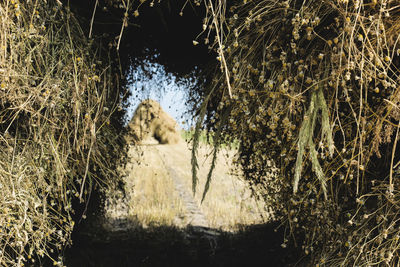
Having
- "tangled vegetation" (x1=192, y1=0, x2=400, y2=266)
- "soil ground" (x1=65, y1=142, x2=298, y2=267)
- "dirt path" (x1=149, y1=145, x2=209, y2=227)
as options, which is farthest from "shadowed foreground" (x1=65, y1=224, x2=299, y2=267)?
"tangled vegetation" (x1=192, y1=0, x2=400, y2=266)

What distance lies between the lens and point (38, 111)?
2.49m

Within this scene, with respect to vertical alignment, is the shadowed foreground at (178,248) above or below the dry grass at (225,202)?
below

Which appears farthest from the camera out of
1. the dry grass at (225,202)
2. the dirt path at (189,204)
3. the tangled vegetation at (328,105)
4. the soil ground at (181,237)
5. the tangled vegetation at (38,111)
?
the dirt path at (189,204)

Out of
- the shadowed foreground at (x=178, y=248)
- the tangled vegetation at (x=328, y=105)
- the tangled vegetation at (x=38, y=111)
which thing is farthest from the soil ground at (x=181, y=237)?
the tangled vegetation at (x=38, y=111)

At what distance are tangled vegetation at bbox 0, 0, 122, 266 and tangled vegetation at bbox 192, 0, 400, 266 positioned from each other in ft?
3.12

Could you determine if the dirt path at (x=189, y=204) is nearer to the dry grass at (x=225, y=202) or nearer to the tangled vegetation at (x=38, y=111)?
the dry grass at (x=225, y=202)

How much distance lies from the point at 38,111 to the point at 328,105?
6.10ft

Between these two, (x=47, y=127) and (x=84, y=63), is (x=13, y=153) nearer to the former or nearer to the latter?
(x=47, y=127)

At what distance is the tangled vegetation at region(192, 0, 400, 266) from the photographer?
7.64 ft

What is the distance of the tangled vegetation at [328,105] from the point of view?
2.33 metres

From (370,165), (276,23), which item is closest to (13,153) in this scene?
(276,23)

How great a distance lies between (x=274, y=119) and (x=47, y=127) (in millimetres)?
1566

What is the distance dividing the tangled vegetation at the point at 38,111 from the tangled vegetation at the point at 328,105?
95 centimetres

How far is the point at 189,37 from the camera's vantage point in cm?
443
